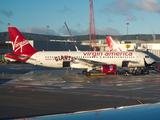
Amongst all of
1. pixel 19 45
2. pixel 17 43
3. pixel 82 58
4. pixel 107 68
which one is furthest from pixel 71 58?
pixel 17 43

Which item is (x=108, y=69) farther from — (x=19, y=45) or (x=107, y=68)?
(x=19, y=45)

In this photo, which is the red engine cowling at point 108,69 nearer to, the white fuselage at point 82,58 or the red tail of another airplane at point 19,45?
the white fuselage at point 82,58

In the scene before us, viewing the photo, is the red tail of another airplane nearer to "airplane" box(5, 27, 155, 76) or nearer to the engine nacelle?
"airplane" box(5, 27, 155, 76)

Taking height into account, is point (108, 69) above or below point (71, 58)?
below

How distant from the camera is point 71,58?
37.2 m

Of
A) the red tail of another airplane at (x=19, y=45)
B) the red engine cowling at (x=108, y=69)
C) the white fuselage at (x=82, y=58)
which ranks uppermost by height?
the red tail of another airplane at (x=19, y=45)

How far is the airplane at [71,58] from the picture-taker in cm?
3644

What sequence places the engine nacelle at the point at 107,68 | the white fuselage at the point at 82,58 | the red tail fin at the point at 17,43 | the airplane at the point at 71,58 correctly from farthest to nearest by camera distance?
1. the red tail fin at the point at 17,43
2. the white fuselage at the point at 82,58
3. the airplane at the point at 71,58
4. the engine nacelle at the point at 107,68

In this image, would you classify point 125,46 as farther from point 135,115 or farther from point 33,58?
point 135,115

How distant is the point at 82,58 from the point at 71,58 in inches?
86.1

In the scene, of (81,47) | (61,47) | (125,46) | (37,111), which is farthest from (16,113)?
(81,47)

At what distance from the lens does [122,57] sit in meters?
38.1

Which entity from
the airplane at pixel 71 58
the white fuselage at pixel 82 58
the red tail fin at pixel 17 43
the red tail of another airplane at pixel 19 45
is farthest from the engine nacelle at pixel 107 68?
the red tail fin at pixel 17 43

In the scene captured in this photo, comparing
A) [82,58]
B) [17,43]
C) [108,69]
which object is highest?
[17,43]
